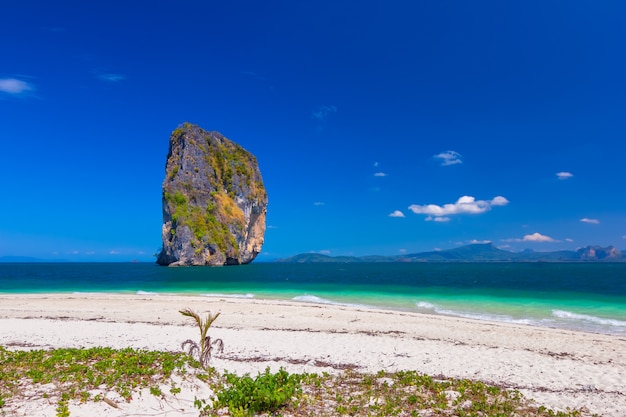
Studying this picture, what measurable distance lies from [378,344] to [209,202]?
10018 cm

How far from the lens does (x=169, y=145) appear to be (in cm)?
11888

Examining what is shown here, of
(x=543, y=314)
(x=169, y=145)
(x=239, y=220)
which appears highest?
(x=169, y=145)

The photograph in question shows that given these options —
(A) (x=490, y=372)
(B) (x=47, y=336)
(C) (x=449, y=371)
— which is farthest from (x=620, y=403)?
(B) (x=47, y=336)

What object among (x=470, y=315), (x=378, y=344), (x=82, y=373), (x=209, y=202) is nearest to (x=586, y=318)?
(x=470, y=315)

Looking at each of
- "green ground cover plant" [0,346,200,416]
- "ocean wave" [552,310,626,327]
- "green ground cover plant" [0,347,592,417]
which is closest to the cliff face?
"ocean wave" [552,310,626,327]

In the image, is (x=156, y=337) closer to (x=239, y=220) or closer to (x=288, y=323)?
(x=288, y=323)

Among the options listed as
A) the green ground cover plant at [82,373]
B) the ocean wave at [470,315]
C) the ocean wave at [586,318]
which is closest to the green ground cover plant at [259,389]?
the green ground cover plant at [82,373]

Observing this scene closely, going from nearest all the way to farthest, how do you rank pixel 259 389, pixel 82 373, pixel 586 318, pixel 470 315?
pixel 259 389
pixel 82 373
pixel 586 318
pixel 470 315

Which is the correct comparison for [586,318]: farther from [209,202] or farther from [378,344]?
[209,202]

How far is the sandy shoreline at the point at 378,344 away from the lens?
9.81m

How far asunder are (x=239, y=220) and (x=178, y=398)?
109 m

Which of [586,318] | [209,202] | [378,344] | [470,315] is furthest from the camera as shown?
[209,202]

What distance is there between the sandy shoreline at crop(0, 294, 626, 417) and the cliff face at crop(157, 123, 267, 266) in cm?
8126

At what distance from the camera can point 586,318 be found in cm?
2289
